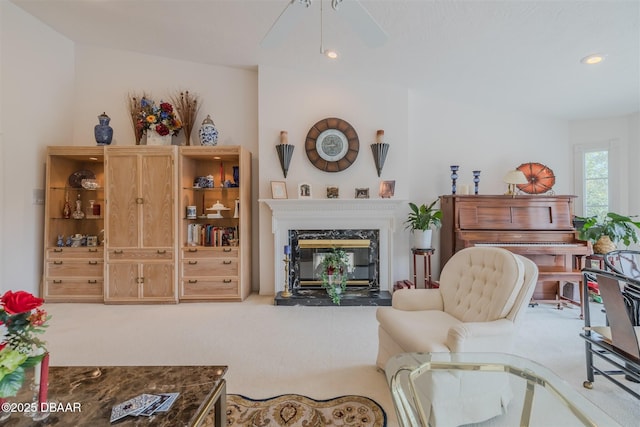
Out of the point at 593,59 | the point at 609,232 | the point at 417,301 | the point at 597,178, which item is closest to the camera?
→ the point at 417,301

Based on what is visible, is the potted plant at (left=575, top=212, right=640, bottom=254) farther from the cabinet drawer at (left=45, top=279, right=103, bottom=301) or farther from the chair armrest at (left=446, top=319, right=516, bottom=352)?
the cabinet drawer at (left=45, top=279, right=103, bottom=301)

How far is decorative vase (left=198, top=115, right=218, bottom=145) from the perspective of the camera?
3922 mm

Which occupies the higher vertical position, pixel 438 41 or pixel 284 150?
pixel 438 41

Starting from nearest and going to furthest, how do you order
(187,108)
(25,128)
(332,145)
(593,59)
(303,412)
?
(303,412), (593,59), (25,128), (332,145), (187,108)

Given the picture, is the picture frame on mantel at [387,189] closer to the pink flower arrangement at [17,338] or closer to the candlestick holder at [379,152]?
the candlestick holder at [379,152]

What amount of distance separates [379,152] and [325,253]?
1.59m

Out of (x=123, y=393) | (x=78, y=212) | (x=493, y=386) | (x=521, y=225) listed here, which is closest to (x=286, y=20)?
(x=123, y=393)

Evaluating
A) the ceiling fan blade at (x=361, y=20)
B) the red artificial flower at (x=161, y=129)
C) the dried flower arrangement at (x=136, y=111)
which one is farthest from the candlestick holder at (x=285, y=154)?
the ceiling fan blade at (x=361, y=20)

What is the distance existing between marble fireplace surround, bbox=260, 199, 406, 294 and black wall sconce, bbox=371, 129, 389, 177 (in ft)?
1.88

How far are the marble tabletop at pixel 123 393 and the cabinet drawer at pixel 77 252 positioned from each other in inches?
112

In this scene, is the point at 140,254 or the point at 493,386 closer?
the point at 493,386

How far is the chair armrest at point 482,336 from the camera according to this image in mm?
1548

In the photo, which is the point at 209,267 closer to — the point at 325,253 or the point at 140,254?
the point at 140,254

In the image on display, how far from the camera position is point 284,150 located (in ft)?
12.8
